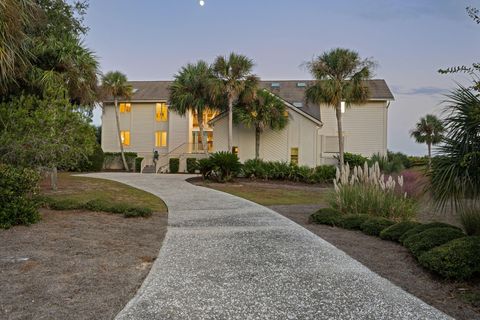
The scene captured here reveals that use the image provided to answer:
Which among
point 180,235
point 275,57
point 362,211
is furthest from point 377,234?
point 275,57

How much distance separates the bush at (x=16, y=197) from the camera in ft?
24.2

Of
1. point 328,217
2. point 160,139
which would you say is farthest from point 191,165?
point 328,217

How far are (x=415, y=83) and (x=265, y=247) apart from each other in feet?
62.4

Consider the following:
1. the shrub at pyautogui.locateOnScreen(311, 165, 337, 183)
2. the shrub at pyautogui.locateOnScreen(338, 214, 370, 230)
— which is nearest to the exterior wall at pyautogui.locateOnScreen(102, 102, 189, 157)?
the shrub at pyautogui.locateOnScreen(311, 165, 337, 183)

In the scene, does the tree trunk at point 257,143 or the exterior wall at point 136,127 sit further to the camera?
the exterior wall at point 136,127

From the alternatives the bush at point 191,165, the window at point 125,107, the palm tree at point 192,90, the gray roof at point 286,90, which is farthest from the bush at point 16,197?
the window at point 125,107

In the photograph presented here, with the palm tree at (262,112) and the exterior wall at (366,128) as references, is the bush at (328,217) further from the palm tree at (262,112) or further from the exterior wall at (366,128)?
the exterior wall at (366,128)

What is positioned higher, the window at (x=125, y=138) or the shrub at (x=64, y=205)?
the window at (x=125, y=138)

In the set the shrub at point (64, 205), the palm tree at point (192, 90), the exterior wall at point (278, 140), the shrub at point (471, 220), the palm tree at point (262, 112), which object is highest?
the palm tree at point (192, 90)

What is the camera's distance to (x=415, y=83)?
70.2 feet

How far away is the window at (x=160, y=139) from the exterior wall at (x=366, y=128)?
15.9 meters

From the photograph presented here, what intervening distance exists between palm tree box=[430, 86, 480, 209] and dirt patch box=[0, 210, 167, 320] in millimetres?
4457

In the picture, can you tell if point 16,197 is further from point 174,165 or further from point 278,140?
point 174,165

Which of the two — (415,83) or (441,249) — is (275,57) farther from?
(441,249)
